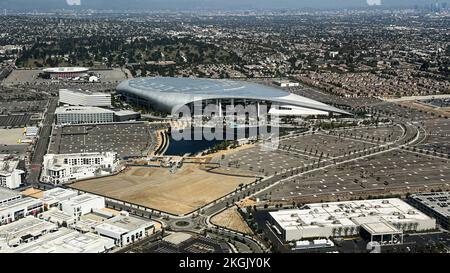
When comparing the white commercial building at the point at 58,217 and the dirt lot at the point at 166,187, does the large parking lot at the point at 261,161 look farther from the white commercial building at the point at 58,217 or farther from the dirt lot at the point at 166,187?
the white commercial building at the point at 58,217

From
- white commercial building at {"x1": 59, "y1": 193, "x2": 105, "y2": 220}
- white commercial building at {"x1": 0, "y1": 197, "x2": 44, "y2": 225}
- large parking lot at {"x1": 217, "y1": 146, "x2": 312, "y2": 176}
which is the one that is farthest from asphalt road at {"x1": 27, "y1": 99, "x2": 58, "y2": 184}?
large parking lot at {"x1": 217, "y1": 146, "x2": 312, "y2": 176}

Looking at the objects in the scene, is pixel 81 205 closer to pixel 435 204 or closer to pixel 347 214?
pixel 347 214

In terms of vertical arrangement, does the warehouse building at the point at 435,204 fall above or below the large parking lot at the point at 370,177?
above

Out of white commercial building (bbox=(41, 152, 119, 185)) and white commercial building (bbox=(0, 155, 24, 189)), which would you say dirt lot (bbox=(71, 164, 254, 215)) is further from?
white commercial building (bbox=(0, 155, 24, 189))

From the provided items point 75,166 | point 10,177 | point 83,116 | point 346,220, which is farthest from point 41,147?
point 346,220

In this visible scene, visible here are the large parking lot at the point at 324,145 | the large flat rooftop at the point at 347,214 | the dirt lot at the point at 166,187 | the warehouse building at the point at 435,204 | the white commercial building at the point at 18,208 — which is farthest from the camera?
the large parking lot at the point at 324,145

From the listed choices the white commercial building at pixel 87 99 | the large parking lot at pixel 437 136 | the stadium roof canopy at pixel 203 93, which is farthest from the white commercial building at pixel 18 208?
the white commercial building at pixel 87 99
